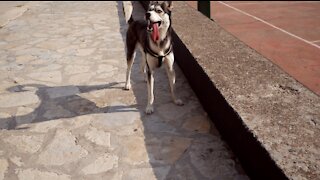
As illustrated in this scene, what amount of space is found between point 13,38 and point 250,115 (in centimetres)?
691

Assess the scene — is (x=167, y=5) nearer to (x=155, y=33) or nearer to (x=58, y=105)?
(x=155, y=33)

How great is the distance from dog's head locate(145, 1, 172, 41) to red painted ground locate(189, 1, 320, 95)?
8.15 feet

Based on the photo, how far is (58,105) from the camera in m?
Answer: 4.98

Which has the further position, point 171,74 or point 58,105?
point 58,105

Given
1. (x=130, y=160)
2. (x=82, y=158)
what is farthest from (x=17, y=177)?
(x=130, y=160)

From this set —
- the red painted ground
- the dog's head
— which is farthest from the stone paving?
the red painted ground

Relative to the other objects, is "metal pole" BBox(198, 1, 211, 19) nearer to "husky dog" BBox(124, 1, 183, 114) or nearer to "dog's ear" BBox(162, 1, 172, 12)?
"husky dog" BBox(124, 1, 183, 114)

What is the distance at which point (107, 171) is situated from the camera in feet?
11.6

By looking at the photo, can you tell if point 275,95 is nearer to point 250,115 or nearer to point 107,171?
point 250,115

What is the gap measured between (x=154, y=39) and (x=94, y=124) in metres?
1.35

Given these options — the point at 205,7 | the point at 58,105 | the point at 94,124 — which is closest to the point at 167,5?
the point at 94,124

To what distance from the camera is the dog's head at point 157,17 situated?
Result: 152 inches

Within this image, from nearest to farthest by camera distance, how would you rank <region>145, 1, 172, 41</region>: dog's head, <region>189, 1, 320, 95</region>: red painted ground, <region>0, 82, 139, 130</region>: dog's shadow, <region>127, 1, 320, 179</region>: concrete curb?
<region>127, 1, 320, 179</region>: concrete curb, <region>145, 1, 172, 41</region>: dog's head, <region>0, 82, 139, 130</region>: dog's shadow, <region>189, 1, 320, 95</region>: red painted ground

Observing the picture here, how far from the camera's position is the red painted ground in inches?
236
